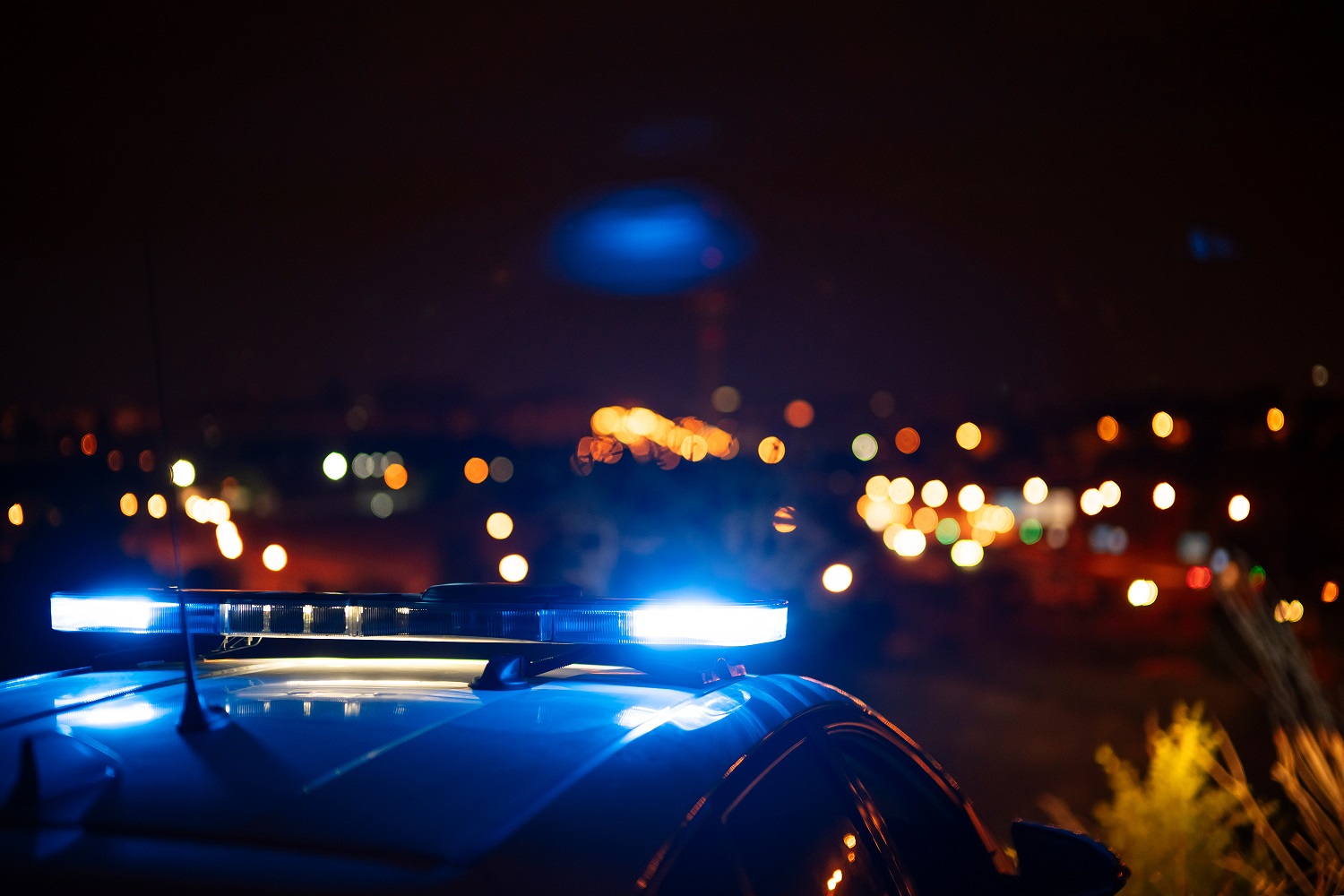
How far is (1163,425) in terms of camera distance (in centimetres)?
5497

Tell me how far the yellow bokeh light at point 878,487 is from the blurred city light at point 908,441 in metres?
2.77

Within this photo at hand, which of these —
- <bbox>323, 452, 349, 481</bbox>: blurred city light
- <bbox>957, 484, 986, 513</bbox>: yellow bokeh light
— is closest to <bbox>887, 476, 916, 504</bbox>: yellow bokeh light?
<bbox>957, 484, 986, 513</bbox>: yellow bokeh light

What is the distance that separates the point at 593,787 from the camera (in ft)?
5.22

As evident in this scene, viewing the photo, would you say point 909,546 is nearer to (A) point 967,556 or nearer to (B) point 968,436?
(A) point 967,556

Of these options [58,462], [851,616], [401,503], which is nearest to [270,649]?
[58,462]

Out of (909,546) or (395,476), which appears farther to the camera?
(909,546)

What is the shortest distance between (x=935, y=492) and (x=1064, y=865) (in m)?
72.7

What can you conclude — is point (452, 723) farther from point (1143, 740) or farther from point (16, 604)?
point (1143, 740)

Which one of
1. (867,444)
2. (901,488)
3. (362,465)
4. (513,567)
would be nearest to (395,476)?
(362,465)

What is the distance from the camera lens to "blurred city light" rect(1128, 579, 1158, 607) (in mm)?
32500

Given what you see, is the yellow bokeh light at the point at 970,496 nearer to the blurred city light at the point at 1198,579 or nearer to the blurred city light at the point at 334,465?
the blurred city light at the point at 1198,579

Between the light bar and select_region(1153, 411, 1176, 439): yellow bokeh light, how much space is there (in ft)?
180

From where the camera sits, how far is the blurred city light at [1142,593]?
32500 millimetres

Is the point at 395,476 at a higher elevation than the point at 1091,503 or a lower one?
higher
